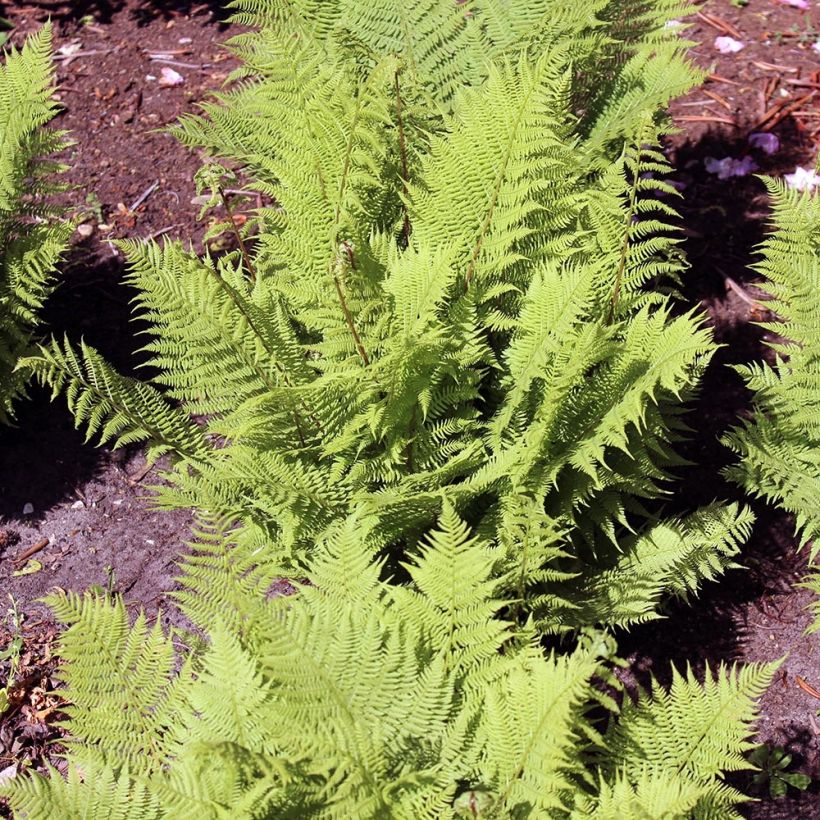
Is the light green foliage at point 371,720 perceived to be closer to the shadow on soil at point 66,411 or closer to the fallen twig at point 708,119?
the shadow on soil at point 66,411

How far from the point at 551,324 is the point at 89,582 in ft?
5.42

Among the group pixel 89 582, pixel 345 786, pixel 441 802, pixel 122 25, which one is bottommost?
pixel 89 582

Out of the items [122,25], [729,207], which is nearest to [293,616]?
[729,207]

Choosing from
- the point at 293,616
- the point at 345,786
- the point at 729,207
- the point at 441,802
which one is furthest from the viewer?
the point at 729,207

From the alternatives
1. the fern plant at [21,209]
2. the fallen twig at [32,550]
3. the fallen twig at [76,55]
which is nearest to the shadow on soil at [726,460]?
the fallen twig at [32,550]

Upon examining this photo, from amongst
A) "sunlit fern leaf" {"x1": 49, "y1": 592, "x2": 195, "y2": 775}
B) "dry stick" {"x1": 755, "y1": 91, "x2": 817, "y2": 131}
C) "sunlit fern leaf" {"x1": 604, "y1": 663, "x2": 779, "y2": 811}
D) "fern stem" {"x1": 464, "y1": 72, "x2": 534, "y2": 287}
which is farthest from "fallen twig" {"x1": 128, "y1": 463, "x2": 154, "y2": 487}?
"dry stick" {"x1": 755, "y1": 91, "x2": 817, "y2": 131}

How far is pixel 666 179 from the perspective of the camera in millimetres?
3680

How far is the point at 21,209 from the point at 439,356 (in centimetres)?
158

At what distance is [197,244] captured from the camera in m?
3.54

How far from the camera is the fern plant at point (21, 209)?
2.73m

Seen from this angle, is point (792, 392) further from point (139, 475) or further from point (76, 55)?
point (76, 55)

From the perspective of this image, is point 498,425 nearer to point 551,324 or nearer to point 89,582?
point 551,324

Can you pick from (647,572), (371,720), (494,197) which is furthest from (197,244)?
(371,720)

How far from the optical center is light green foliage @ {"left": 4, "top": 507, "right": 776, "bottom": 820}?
1566mm
